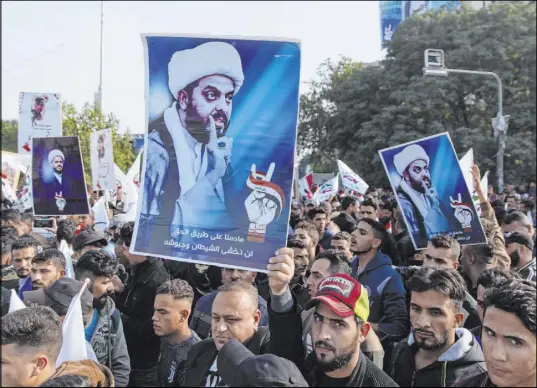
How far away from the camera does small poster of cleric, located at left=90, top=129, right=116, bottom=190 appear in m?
10.9

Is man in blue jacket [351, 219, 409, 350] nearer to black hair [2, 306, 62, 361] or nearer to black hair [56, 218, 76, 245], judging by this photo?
black hair [2, 306, 62, 361]

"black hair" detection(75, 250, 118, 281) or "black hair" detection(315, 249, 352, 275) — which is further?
"black hair" detection(75, 250, 118, 281)

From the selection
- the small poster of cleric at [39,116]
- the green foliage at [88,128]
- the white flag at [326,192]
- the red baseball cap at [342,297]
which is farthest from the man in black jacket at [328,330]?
the green foliage at [88,128]

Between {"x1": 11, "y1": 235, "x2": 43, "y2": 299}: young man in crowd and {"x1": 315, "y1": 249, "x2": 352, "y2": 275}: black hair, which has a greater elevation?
{"x1": 315, "y1": 249, "x2": 352, "y2": 275}: black hair

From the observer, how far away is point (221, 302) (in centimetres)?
345

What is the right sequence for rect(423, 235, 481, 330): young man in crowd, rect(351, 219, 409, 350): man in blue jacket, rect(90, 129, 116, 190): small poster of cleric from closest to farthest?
rect(351, 219, 409, 350): man in blue jacket < rect(423, 235, 481, 330): young man in crowd < rect(90, 129, 116, 190): small poster of cleric

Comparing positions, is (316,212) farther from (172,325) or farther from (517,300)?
(517,300)

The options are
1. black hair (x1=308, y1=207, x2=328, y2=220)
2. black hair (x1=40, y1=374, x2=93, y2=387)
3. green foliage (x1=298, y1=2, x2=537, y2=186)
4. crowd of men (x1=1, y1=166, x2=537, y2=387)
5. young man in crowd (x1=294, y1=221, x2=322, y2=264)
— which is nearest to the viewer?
black hair (x1=40, y1=374, x2=93, y2=387)

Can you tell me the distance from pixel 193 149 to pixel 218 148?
13 cm

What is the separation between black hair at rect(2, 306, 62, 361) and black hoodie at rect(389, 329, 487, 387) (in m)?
1.81

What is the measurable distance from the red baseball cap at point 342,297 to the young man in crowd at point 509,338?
1.93 feet

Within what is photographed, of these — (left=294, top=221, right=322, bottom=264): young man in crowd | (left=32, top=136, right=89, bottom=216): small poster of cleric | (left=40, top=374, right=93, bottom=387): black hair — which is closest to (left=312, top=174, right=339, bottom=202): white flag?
(left=294, top=221, right=322, bottom=264): young man in crowd

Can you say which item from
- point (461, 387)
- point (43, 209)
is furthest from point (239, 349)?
point (43, 209)

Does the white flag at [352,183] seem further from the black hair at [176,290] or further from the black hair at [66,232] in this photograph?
the black hair at [176,290]
